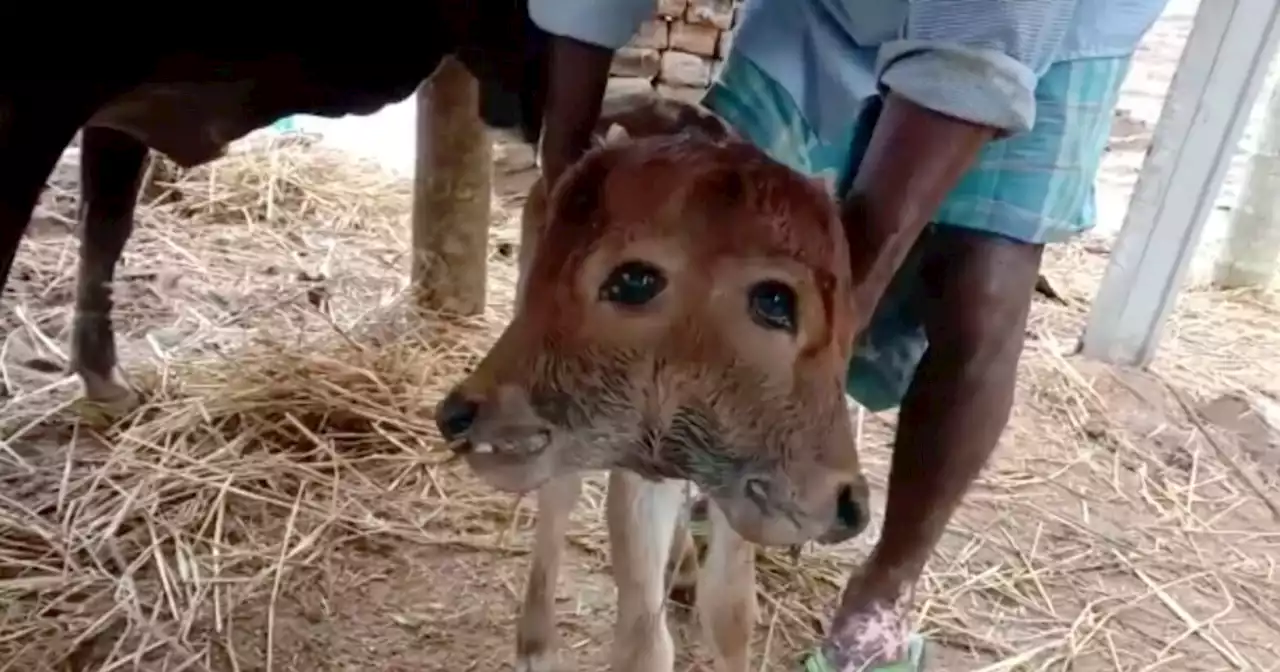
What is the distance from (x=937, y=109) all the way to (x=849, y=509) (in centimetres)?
25

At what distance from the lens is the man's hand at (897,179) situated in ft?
2.80

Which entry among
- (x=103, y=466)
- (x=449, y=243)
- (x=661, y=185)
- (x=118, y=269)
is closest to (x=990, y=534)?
(x=449, y=243)

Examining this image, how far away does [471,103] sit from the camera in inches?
84.4

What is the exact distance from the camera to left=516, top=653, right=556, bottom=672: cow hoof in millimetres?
1438

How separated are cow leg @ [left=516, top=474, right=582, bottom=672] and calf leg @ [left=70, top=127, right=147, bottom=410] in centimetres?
79

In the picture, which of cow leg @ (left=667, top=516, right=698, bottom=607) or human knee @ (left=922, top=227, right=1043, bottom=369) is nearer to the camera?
human knee @ (left=922, top=227, right=1043, bottom=369)

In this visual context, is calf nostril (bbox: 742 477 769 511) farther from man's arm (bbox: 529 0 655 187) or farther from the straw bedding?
the straw bedding

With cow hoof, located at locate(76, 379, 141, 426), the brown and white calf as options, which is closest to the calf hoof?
cow hoof, located at locate(76, 379, 141, 426)

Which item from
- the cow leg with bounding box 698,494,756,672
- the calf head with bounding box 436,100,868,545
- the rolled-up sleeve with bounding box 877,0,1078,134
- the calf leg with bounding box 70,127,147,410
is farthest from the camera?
the calf leg with bounding box 70,127,147,410

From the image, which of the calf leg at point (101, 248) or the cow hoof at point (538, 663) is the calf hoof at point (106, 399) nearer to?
the calf leg at point (101, 248)

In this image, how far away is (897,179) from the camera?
0.85 meters

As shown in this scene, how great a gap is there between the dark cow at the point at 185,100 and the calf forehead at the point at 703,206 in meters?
0.61

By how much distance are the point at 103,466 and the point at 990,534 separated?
1.17 metres

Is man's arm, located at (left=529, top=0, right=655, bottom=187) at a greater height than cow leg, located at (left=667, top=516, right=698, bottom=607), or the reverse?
man's arm, located at (left=529, top=0, right=655, bottom=187)
